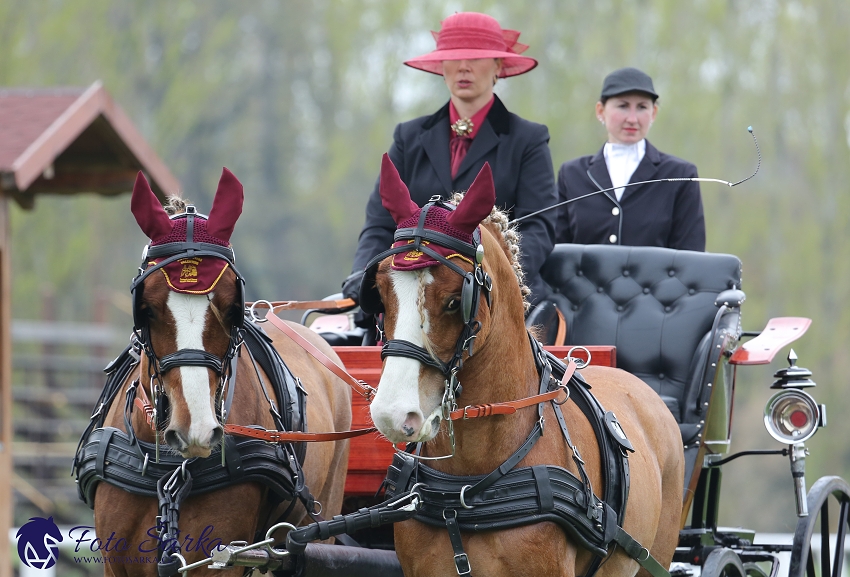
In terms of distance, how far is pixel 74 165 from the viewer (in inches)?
339

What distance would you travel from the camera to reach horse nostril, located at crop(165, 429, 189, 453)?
3172 millimetres

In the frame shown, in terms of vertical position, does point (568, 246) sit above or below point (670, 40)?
below

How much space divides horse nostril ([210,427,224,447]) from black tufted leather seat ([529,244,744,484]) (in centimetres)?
177

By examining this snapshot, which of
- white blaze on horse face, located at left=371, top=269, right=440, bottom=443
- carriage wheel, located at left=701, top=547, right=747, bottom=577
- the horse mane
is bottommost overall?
carriage wheel, located at left=701, top=547, right=747, bottom=577

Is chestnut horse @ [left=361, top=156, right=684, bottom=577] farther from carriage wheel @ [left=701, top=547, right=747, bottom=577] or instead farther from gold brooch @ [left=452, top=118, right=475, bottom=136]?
gold brooch @ [left=452, top=118, right=475, bottom=136]

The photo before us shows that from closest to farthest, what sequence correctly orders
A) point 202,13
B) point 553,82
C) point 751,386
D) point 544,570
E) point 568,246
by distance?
point 544,570 → point 568,246 → point 751,386 → point 553,82 → point 202,13

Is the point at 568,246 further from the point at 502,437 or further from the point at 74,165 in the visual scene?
the point at 74,165

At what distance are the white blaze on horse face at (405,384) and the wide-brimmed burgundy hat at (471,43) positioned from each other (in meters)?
1.76

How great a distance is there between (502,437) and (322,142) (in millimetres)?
23027

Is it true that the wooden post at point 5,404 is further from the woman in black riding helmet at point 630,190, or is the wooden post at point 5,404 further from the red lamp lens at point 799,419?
the red lamp lens at point 799,419

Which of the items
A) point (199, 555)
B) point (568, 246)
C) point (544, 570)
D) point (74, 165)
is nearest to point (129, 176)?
point (74, 165)

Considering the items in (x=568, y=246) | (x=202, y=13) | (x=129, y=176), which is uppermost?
(x=202, y=13)

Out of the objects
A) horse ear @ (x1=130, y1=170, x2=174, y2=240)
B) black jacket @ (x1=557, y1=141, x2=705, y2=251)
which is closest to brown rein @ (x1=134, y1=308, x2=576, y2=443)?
horse ear @ (x1=130, y1=170, x2=174, y2=240)

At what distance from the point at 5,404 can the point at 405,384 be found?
5.61m
